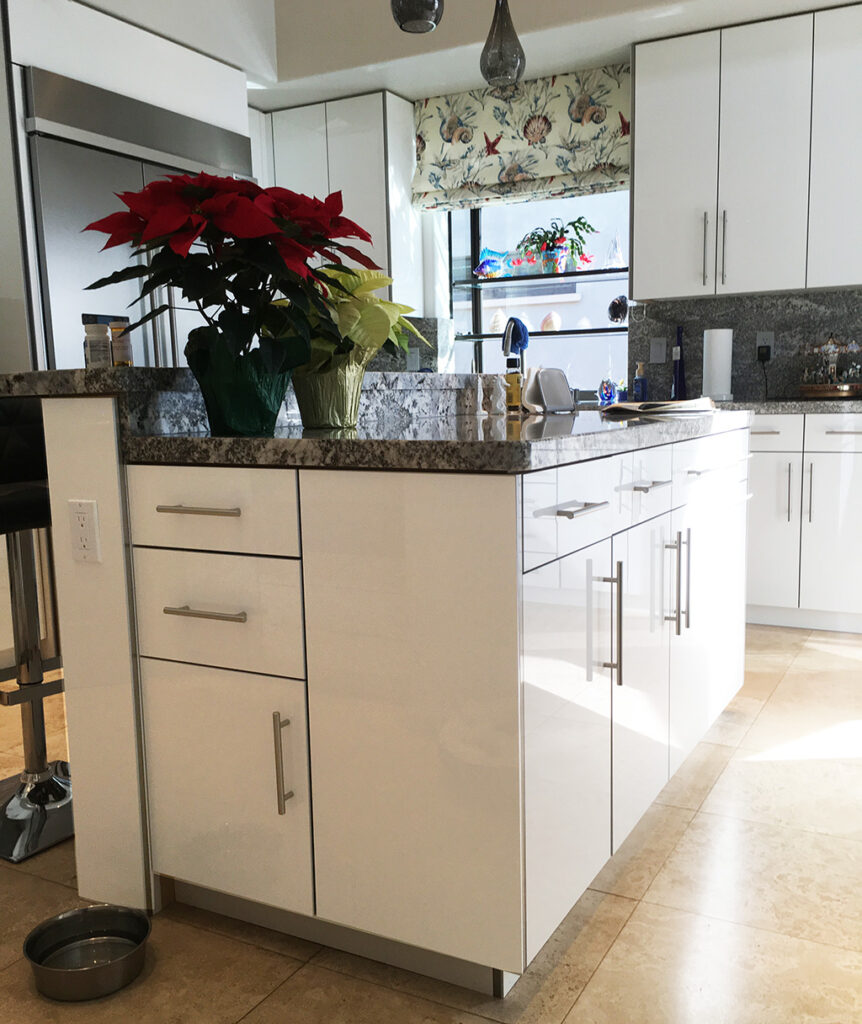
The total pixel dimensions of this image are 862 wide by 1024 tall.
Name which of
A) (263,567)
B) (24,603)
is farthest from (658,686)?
(24,603)

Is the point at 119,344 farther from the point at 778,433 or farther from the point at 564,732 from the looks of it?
the point at 778,433

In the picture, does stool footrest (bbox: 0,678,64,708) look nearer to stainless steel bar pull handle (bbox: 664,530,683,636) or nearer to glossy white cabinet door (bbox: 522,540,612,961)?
glossy white cabinet door (bbox: 522,540,612,961)

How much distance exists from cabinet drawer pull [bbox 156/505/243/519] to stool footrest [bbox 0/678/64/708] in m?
0.65

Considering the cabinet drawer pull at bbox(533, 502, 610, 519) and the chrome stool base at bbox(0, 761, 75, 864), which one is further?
the chrome stool base at bbox(0, 761, 75, 864)

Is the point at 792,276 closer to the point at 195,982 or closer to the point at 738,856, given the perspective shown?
the point at 738,856

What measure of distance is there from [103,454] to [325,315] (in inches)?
18.0

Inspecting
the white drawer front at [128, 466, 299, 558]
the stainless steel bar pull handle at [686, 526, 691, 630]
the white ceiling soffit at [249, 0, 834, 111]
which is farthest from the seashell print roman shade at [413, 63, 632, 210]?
the white drawer front at [128, 466, 299, 558]

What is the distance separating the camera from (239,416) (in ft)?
5.32

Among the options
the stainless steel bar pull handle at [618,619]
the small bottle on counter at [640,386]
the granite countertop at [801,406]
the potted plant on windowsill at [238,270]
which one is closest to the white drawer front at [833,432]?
the granite countertop at [801,406]

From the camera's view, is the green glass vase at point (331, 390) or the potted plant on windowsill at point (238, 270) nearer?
the potted plant on windowsill at point (238, 270)

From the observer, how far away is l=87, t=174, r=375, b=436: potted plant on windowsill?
1480 mm

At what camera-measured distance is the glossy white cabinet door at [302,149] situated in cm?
489

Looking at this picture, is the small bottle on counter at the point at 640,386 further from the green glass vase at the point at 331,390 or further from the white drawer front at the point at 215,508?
the white drawer front at the point at 215,508

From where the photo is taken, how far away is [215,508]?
60.3 inches
